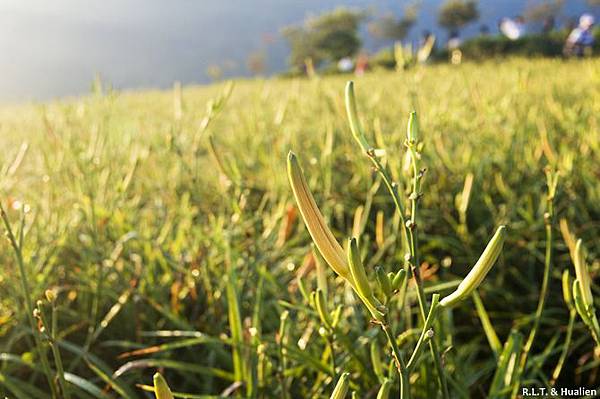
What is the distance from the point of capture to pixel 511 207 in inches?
44.1

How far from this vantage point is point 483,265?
1.00ft

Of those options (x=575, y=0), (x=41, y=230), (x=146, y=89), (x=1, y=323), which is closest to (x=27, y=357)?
(x=1, y=323)

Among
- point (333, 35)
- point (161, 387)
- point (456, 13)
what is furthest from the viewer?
point (456, 13)

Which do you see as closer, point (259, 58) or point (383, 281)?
point (383, 281)

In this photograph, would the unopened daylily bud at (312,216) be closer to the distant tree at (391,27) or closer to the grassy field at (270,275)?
the grassy field at (270,275)

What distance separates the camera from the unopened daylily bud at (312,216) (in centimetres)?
28

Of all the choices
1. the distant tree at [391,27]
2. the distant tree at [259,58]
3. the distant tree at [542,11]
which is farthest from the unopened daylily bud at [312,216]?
the distant tree at [542,11]

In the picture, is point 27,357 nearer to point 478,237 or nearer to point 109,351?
point 109,351

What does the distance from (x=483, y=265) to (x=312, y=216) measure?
93 millimetres

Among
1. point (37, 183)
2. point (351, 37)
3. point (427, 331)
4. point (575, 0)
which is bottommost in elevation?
point (37, 183)

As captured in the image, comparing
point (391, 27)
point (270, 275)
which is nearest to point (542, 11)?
point (391, 27)

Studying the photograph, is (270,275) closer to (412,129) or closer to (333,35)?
(412,129)

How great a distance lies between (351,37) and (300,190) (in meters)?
23.6

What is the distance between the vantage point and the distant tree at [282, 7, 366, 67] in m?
22.7
